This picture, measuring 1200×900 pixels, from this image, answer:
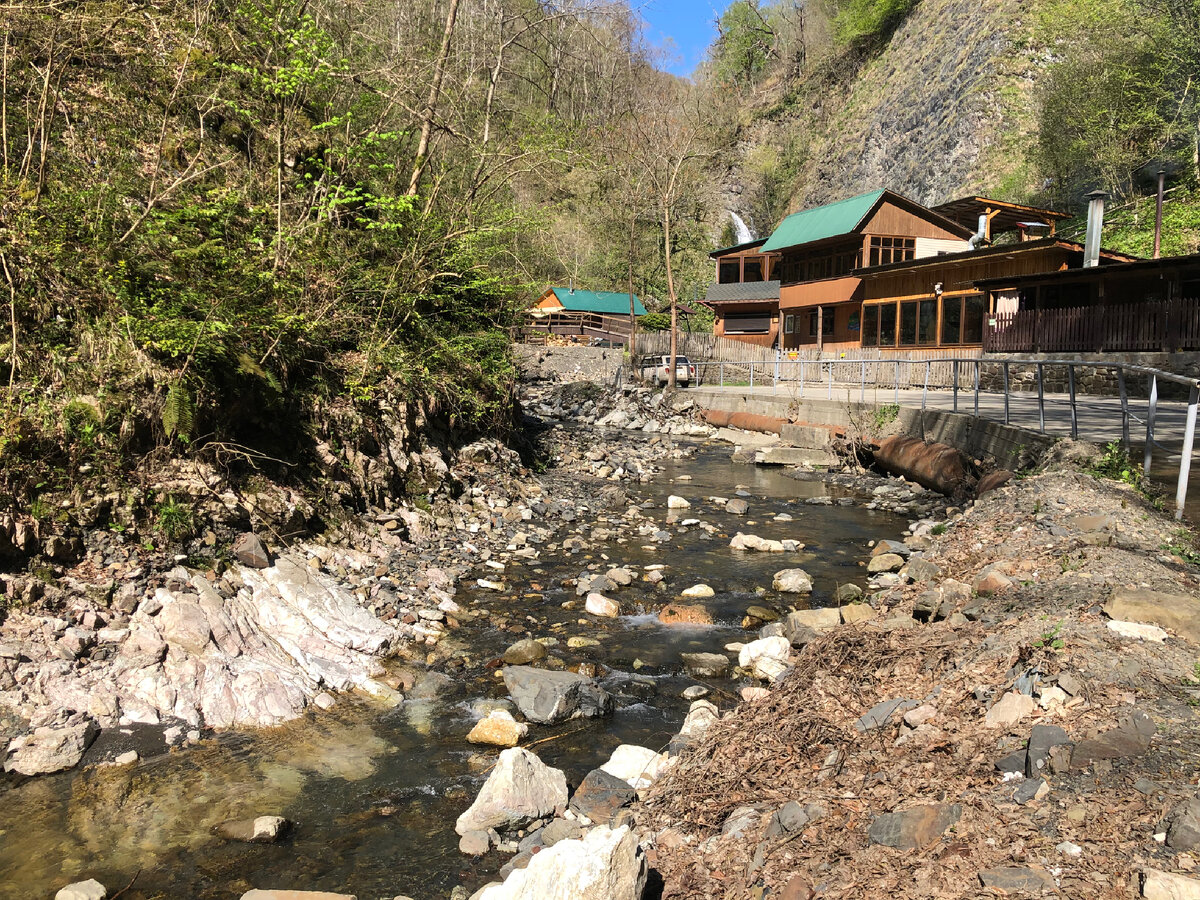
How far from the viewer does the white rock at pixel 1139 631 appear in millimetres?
4370

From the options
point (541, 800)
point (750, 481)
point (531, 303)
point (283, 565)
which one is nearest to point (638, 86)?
point (531, 303)

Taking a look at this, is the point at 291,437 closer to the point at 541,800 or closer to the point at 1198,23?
the point at 541,800

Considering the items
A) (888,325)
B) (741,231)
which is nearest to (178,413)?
(888,325)

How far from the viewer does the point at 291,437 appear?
9398mm

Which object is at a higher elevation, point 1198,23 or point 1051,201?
point 1198,23

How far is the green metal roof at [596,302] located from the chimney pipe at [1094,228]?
28224mm

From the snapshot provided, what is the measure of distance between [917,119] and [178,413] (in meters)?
56.3

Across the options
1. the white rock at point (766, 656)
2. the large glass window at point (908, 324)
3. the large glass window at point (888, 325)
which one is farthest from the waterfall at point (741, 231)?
the white rock at point (766, 656)

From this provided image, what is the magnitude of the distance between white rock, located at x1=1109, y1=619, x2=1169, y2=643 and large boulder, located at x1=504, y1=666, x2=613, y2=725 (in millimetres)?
3704

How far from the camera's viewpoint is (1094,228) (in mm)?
23703

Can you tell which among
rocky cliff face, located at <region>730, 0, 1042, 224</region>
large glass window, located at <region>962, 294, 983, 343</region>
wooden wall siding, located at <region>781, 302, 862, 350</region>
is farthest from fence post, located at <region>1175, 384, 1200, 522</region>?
rocky cliff face, located at <region>730, 0, 1042, 224</region>

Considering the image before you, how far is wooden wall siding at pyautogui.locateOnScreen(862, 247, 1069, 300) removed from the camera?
26.3m

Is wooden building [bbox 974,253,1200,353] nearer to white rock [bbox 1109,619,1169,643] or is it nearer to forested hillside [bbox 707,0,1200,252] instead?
forested hillside [bbox 707,0,1200,252]

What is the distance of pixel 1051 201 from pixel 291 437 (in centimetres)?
4094
